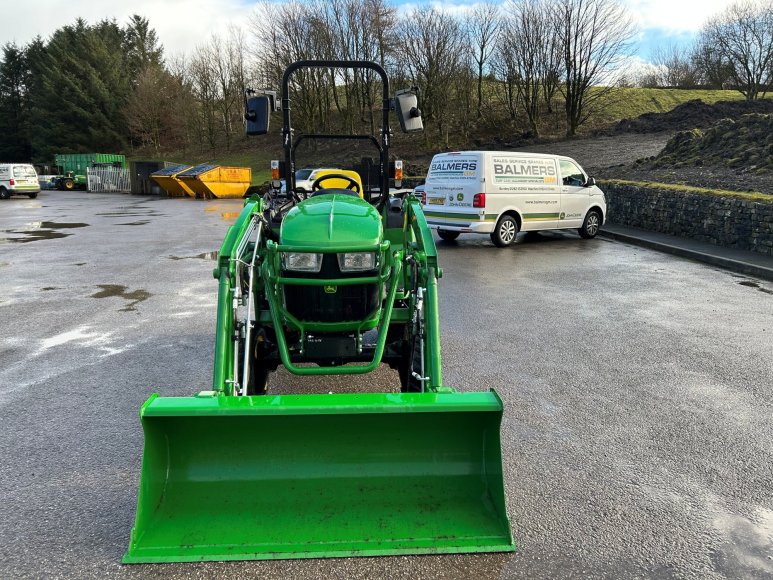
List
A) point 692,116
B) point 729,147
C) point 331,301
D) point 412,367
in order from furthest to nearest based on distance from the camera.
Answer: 1. point 692,116
2. point 729,147
3. point 412,367
4. point 331,301

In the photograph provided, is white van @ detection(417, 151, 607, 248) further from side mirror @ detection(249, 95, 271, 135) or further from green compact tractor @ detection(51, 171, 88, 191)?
green compact tractor @ detection(51, 171, 88, 191)

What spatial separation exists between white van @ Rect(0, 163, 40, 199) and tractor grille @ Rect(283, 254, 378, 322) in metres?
35.0

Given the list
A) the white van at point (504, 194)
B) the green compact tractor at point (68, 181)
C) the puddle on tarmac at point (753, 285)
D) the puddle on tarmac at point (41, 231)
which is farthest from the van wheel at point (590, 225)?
the green compact tractor at point (68, 181)

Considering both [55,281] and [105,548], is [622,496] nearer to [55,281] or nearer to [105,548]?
[105,548]

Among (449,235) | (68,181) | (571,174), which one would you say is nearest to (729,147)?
(571,174)

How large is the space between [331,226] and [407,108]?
1.79m

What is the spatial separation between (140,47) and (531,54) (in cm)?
4632

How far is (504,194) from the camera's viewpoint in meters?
13.0

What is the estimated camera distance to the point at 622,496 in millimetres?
3359

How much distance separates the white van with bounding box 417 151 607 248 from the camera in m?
12.8

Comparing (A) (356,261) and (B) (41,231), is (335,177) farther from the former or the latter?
(B) (41,231)

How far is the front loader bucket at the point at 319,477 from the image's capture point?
2.71m

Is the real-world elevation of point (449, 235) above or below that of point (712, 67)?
below

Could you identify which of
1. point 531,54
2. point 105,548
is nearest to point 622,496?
point 105,548
